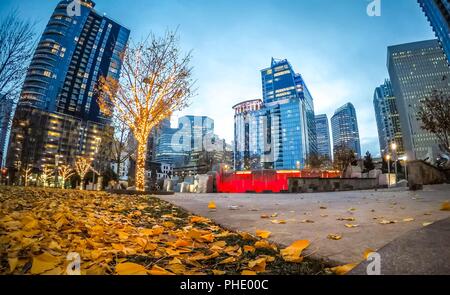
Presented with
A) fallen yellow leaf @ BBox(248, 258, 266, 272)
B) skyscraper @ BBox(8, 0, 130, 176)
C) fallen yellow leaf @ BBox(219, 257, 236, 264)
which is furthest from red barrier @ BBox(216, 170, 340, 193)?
skyscraper @ BBox(8, 0, 130, 176)

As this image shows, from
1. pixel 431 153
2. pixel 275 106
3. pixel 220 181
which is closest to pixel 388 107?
pixel 275 106

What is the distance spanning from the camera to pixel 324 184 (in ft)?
49.7

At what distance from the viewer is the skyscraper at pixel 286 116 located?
16112cm

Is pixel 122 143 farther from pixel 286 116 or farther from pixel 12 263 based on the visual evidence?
pixel 286 116

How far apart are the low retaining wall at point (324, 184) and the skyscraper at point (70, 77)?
109804 mm

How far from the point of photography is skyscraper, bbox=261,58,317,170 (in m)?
161

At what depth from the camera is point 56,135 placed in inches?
4422

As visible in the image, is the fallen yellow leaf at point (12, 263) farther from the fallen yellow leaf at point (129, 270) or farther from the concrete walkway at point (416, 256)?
the concrete walkway at point (416, 256)

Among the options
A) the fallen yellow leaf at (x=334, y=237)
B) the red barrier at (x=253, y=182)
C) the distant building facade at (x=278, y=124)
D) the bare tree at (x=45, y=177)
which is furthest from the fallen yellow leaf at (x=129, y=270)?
the distant building facade at (x=278, y=124)

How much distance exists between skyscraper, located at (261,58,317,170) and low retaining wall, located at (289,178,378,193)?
12939 cm

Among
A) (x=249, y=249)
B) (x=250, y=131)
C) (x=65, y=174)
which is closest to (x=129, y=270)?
(x=249, y=249)

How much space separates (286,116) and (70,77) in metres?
141

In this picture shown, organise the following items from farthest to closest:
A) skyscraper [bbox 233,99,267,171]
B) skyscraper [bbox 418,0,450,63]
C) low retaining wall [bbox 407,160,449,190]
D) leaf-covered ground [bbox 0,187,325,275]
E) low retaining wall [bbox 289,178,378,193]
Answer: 1. skyscraper [bbox 233,99,267,171]
2. skyscraper [bbox 418,0,450,63]
3. low retaining wall [bbox 289,178,378,193]
4. low retaining wall [bbox 407,160,449,190]
5. leaf-covered ground [bbox 0,187,325,275]

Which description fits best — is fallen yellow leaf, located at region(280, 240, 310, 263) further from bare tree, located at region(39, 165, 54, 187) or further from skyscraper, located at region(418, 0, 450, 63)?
skyscraper, located at region(418, 0, 450, 63)
